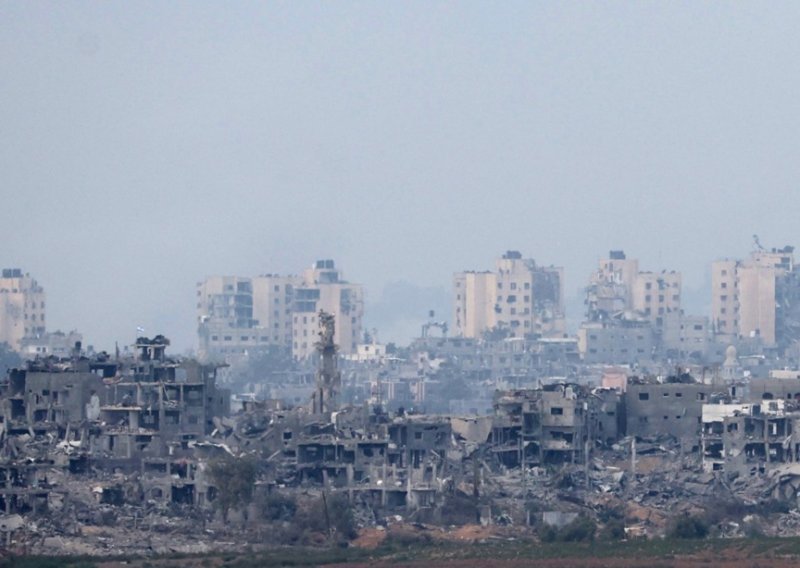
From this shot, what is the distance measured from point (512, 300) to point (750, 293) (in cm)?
1207

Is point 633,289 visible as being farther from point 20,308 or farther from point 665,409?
point 665,409

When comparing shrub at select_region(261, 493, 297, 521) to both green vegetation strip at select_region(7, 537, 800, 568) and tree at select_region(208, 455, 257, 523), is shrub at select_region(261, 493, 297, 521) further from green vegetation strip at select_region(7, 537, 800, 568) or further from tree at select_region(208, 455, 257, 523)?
green vegetation strip at select_region(7, 537, 800, 568)

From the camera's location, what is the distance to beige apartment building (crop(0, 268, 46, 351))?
506 feet

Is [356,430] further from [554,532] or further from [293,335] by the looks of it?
[293,335]

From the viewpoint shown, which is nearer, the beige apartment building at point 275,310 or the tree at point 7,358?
the tree at point 7,358

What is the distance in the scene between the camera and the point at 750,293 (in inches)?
6294

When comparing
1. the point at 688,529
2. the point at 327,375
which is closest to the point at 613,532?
the point at 688,529

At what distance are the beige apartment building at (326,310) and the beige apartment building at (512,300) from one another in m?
5.87

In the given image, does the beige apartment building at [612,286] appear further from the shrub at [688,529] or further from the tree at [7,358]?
the shrub at [688,529]

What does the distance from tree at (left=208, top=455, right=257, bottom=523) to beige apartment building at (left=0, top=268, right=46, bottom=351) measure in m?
85.9

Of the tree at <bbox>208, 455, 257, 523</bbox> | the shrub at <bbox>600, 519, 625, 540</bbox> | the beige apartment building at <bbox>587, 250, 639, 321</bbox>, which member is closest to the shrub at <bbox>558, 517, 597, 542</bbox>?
the shrub at <bbox>600, 519, 625, 540</bbox>

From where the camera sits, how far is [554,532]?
63.0 metres

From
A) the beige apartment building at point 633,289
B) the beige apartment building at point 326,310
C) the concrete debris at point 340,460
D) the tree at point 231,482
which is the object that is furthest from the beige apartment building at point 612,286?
the tree at point 231,482

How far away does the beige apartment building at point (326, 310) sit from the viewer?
160 meters
